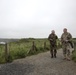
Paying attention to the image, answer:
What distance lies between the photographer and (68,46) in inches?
681

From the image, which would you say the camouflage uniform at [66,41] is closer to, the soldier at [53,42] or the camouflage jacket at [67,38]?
the camouflage jacket at [67,38]

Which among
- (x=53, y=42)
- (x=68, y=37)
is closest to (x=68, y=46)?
(x=68, y=37)

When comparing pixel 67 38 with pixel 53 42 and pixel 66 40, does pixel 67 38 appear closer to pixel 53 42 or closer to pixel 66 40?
pixel 66 40

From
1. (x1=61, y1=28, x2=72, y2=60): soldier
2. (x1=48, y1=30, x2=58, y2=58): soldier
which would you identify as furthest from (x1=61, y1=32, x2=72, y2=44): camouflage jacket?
(x1=48, y1=30, x2=58, y2=58): soldier

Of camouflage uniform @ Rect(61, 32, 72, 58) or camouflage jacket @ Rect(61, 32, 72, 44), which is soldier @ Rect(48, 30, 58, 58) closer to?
camouflage uniform @ Rect(61, 32, 72, 58)

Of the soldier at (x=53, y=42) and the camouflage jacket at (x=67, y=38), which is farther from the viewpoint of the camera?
the soldier at (x=53, y=42)

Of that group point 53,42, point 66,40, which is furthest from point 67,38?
point 53,42

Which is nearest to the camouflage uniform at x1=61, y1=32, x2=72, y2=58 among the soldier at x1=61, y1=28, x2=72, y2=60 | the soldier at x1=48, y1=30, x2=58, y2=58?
the soldier at x1=61, y1=28, x2=72, y2=60

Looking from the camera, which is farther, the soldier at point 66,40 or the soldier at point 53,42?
the soldier at point 53,42

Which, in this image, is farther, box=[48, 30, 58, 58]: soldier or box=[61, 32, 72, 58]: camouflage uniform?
box=[48, 30, 58, 58]: soldier

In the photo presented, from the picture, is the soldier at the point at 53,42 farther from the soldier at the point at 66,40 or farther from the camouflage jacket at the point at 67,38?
the camouflage jacket at the point at 67,38

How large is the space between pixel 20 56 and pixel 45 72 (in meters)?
7.21

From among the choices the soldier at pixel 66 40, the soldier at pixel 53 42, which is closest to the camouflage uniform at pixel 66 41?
the soldier at pixel 66 40

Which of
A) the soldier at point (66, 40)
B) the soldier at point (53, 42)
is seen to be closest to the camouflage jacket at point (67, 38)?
the soldier at point (66, 40)
